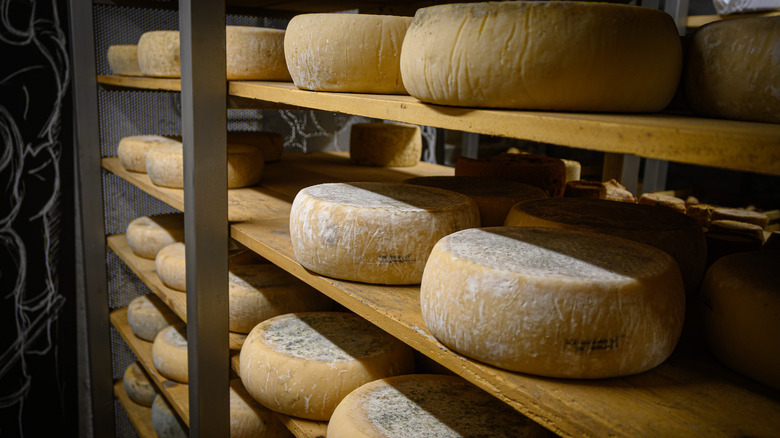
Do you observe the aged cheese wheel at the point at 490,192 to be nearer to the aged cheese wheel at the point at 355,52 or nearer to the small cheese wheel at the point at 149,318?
the aged cheese wheel at the point at 355,52

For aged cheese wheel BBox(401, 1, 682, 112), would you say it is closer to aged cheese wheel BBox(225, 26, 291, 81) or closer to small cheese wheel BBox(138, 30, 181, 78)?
aged cheese wheel BBox(225, 26, 291, 81)

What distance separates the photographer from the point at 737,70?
0.65 meters

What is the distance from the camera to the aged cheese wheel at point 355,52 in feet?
3.66

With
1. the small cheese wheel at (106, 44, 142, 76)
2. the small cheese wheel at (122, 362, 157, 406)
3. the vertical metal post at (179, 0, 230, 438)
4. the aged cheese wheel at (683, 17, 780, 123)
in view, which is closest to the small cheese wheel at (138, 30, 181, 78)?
the small cheese wheel at (106, 44, 142, 76)

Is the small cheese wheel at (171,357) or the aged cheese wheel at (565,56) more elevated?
the aged cheese wheel at (565,56)

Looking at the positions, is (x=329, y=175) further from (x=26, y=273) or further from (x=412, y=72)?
(x=26, y=273)

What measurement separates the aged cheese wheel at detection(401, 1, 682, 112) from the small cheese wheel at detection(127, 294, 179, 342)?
5.96 ft

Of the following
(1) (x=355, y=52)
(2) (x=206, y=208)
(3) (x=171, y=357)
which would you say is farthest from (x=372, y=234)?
(3) (x=171, y=357)

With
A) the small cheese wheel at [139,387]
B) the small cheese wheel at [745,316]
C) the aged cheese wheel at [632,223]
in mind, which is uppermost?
the aged cheese wheel at [632,223]

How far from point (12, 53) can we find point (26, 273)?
92cm

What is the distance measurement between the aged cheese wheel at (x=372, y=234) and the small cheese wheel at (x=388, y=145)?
1.14 m

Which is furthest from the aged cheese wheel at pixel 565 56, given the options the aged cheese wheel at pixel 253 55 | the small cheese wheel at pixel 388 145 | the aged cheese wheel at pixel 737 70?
the small cheese wheel at pixel 388 145

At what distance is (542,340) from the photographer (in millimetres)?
715

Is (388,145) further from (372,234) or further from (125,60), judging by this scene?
(372,234)
